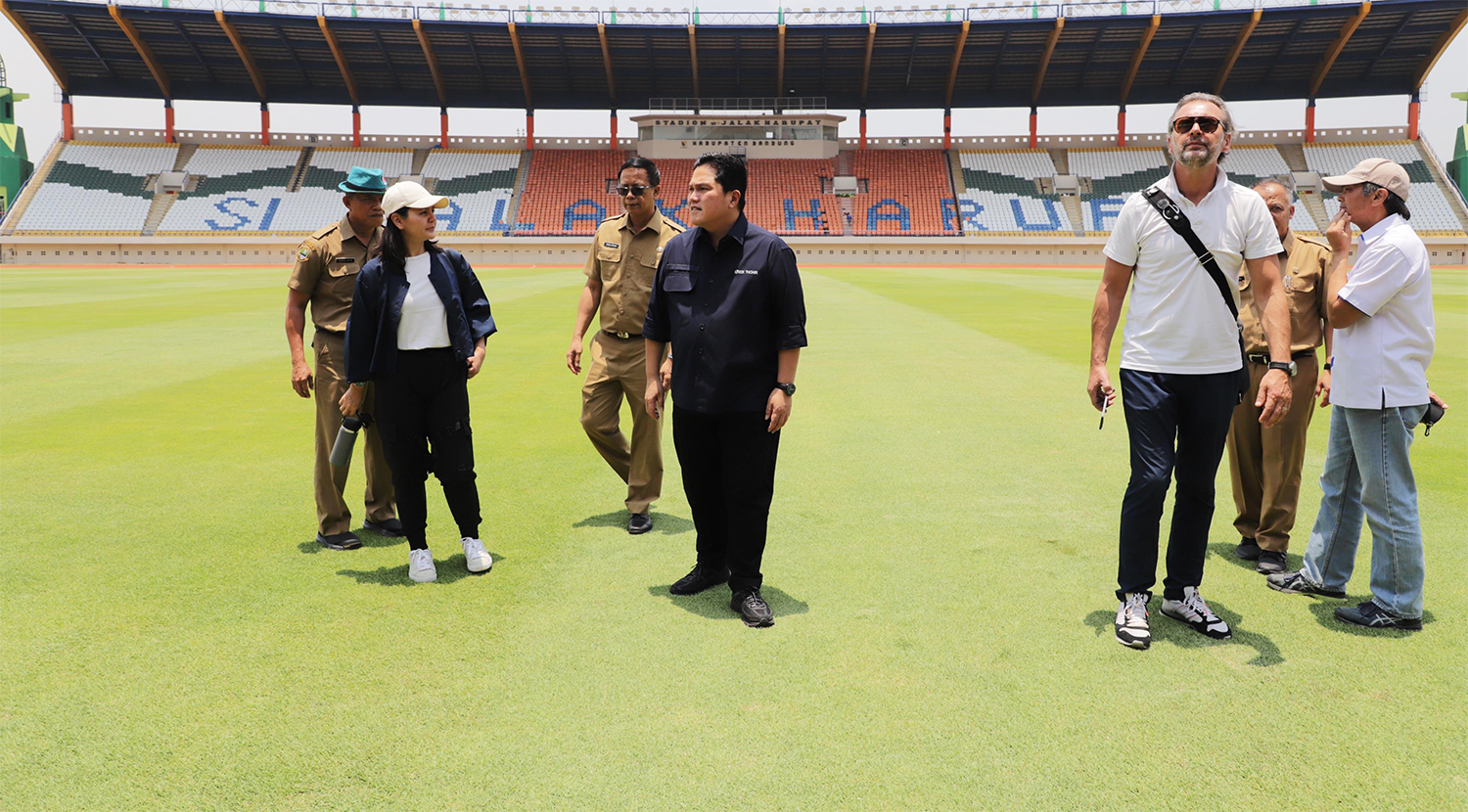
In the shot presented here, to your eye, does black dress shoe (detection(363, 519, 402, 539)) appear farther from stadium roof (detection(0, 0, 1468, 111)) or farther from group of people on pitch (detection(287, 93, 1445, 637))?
stadium roof (detection(0, 0, 1468, 111))

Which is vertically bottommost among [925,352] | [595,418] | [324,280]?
[925,352]

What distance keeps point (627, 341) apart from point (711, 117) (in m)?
53.3

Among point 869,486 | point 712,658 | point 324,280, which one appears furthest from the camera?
point 869,486

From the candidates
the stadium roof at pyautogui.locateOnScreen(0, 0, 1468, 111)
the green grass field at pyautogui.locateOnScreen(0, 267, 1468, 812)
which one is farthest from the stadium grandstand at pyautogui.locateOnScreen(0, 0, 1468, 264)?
the green grass field at pyautogui.locateOnScreen(0, 267, 1468, 812)

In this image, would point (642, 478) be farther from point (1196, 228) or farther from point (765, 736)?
point (1196, 228)

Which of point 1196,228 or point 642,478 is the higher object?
point 1196,228

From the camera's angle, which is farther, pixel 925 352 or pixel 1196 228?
pixel 925 352

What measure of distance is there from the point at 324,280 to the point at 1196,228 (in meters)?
4.21

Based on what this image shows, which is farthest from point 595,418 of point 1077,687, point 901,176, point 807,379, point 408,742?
point 901,176

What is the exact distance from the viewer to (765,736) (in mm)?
3027

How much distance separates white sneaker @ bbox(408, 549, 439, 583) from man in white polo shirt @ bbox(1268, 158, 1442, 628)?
13.4 feet

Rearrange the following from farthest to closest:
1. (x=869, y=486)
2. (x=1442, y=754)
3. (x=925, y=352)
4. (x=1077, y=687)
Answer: (x=925, y=352) < (x=869, y=486) < (x=1077, y=687) < (x=1442, y=754)

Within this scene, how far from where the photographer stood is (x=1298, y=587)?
4402 millimetres

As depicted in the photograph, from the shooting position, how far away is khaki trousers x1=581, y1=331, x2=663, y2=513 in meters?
5.54
